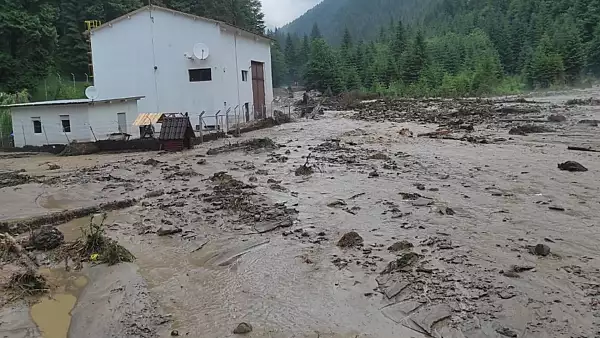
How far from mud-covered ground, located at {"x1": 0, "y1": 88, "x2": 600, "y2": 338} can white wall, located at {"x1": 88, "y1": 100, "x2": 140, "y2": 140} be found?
678cm

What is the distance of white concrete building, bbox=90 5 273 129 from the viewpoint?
108ft

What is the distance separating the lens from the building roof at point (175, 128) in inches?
984

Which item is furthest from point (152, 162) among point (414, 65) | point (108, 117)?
point (414, 65)

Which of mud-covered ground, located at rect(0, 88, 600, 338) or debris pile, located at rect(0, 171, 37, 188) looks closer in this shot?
mud-covered ground, located at rect(0, 88, 600, 338)

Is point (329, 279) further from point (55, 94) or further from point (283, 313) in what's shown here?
point (55, 94)

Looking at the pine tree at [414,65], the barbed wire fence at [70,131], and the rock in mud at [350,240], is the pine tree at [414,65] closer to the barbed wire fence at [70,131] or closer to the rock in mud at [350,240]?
the barbed wire fence at [70,131]

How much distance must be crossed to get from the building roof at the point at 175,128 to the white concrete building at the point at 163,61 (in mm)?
7714

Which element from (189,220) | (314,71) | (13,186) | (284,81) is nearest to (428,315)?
(189,220)

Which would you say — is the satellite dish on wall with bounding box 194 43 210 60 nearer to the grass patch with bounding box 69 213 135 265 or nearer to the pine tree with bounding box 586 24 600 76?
the grass patch with bounding box 69 213 135 265

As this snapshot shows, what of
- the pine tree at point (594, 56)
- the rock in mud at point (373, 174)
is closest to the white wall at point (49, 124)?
the rock in mud at point (373, 174)

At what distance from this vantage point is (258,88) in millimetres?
40344

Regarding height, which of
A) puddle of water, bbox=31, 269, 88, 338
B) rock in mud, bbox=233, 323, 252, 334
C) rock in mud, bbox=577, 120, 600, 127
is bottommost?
puddle of water, bbox=31, 269, 88, 338

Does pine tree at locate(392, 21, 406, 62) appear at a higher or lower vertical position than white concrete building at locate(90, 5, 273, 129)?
higher

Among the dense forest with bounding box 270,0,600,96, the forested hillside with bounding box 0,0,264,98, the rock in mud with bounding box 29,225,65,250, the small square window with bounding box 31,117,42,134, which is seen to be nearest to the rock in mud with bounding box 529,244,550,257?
the rock in mud with bounding box 29,225,65,250
